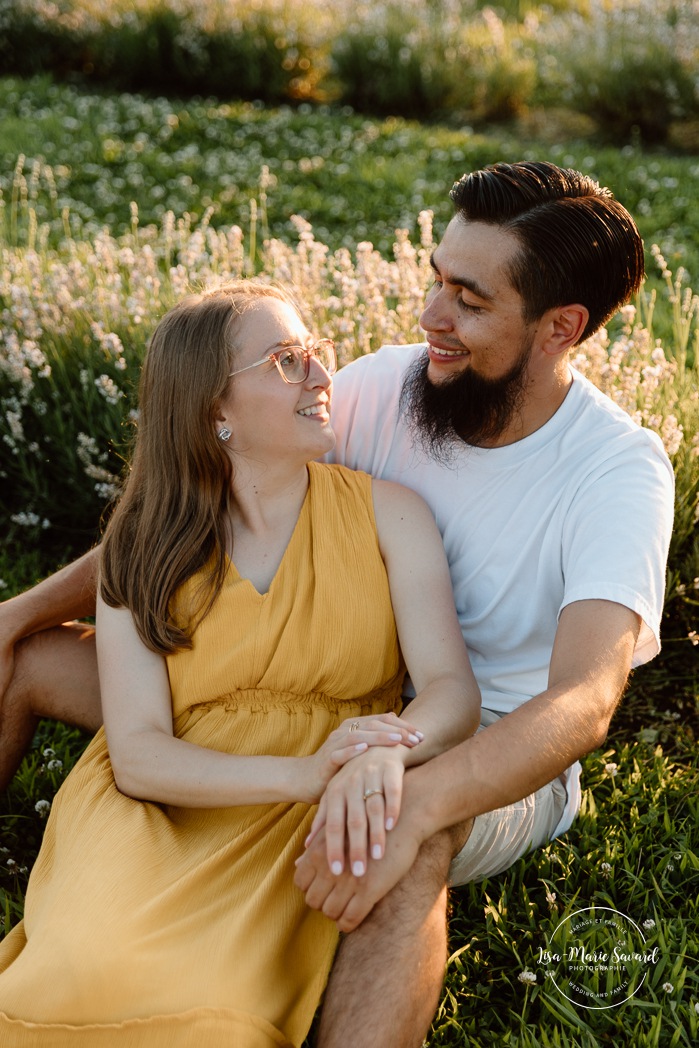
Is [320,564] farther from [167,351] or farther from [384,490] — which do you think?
[167,351]

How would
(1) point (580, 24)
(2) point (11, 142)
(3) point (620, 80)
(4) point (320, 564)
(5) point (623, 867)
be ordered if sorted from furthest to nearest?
(1) point (580, 24) → (3) point (620, 80) → (2) point (11, 142) → (5) point (623, 867) → (4) point (320, 564)

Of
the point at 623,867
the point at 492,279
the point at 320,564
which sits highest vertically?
the point at 492,279

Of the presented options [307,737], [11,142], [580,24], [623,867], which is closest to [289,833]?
[307,737]

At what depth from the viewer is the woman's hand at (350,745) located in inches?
92.1

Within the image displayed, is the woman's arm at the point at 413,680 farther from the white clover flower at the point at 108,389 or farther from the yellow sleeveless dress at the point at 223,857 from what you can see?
the white clover flower at the point at 108,389

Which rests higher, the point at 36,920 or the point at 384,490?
the point at 384,490

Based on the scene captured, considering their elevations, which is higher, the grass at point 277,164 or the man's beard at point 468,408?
the man's beard at point 468,408

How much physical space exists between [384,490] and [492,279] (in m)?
0.62

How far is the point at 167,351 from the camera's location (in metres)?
2.78

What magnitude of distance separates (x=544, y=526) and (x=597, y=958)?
107 cm

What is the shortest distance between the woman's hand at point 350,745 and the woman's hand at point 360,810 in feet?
0.14

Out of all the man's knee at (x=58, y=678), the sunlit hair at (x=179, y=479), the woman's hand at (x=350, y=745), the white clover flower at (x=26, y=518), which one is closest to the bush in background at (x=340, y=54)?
the white clover flower at (x=26, y=518)

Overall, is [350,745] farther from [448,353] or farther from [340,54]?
[340,54]

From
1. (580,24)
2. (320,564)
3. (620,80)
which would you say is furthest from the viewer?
(580,24)
